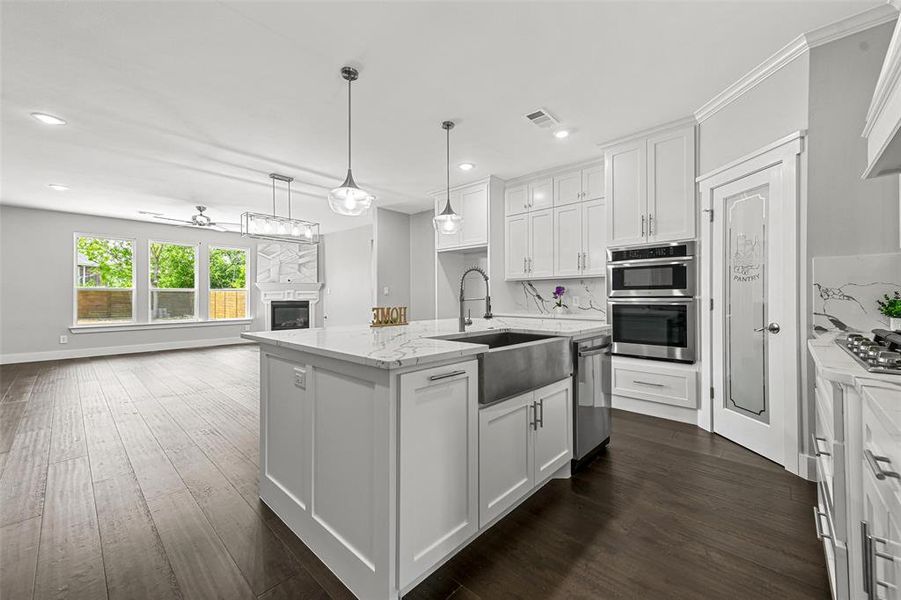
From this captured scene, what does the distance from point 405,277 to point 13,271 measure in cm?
637

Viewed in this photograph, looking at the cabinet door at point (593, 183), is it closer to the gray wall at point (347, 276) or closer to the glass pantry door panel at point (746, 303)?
the glass pantry door panel at point (746, 303)

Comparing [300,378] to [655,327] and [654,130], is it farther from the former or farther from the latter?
[654,130]

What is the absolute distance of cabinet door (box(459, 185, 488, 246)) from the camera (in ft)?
15.7

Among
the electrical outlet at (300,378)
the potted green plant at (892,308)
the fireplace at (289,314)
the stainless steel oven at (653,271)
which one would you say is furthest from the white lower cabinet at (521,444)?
the fireplace at (289,314)

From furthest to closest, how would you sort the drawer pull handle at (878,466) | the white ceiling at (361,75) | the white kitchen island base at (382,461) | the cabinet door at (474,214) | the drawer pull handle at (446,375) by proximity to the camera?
the cabinet door at (474,214), the white ceiling at (361,75), the drawer pull handle at (446,375), the white kitchen island base at (382,461), the drawer pull handle at (878,466)

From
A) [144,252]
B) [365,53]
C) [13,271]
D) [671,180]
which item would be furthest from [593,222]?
[13,271]

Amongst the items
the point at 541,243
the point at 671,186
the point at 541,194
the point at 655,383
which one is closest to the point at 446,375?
the point at 655,383

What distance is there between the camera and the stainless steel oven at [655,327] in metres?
3.19

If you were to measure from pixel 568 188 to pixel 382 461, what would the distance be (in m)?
3.91

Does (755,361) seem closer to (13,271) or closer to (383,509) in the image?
(383,509)

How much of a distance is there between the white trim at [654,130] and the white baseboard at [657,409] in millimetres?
2480

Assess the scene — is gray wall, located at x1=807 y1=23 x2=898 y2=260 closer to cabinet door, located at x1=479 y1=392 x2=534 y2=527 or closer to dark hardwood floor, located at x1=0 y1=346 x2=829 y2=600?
dark hardwood floor, located at x1=0 y1=346 x2=829 y2=600

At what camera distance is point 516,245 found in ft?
15.5

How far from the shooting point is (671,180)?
3291mm
